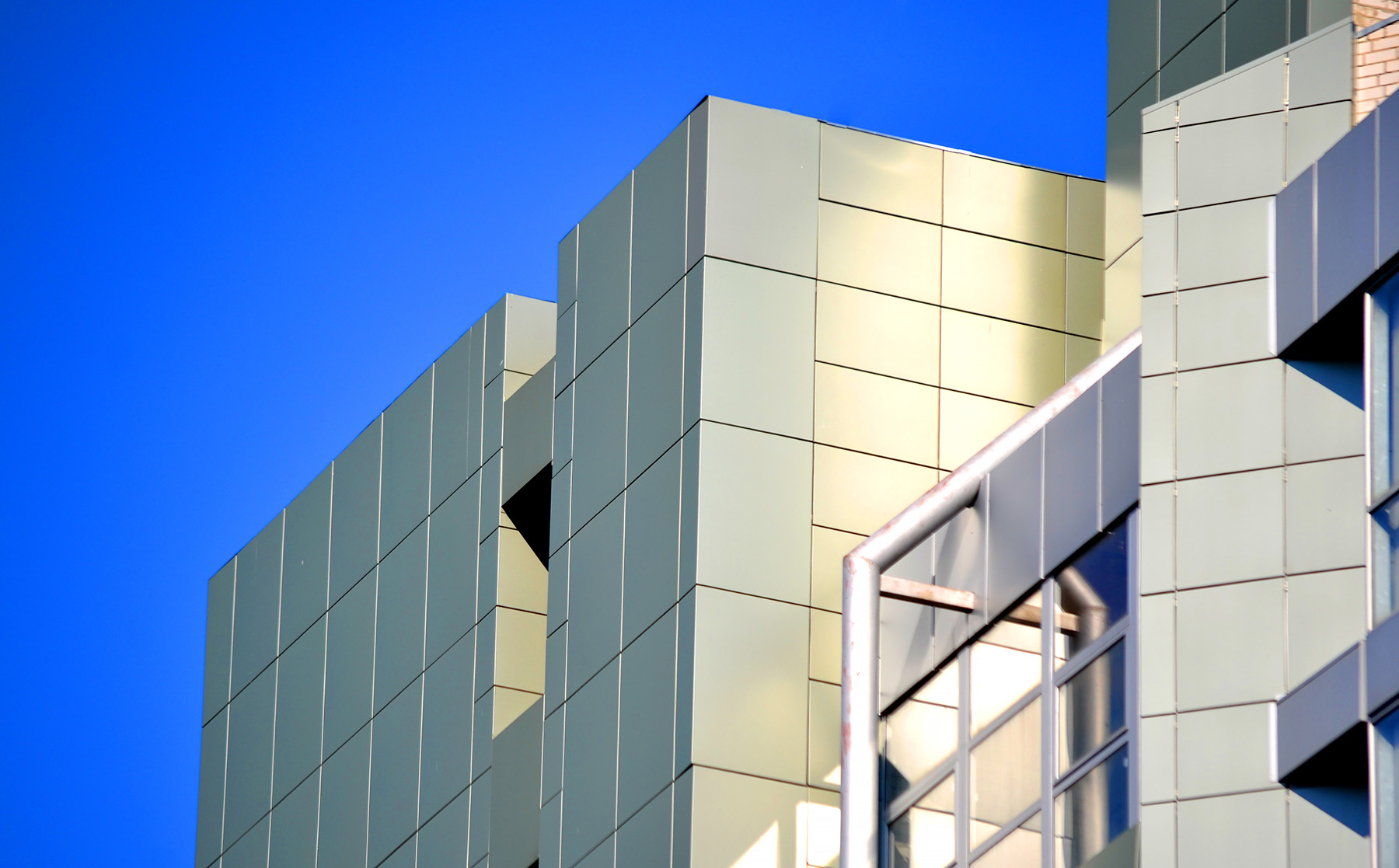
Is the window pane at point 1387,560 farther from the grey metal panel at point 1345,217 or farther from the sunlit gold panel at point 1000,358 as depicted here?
the sunlit gold panel at point 1000,358

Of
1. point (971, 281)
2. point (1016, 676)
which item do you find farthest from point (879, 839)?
point (971, 281)

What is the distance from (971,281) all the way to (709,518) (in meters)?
5.00

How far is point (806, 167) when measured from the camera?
2655 cm

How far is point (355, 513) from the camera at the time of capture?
1390 inches

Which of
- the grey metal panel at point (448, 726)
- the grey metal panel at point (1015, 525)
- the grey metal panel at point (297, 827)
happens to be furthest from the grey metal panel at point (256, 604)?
the grey metal panel at point (1015, 525)

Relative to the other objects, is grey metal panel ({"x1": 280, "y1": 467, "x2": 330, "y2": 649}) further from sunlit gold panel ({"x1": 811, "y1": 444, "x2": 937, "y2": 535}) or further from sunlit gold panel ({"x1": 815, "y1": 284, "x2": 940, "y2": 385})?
sunlit gold panel ({"x1": 811, "y1": 444, "x2": 937, "y2": 535})

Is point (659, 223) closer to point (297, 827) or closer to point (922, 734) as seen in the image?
point (922, 734)

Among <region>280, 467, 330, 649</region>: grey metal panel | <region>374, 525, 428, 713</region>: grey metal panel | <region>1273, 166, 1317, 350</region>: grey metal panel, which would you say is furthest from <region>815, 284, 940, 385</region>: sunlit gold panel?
<region>280, 467, 330, 649</region>: grey metal panel

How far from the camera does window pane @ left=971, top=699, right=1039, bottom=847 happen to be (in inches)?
810

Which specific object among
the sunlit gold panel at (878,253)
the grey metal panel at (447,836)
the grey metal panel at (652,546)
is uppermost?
the sunlit gold panel at (878,253)

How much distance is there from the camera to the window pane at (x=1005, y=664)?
69.6ft

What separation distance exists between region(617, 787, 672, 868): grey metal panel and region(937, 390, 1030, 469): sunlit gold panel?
5.36 metres

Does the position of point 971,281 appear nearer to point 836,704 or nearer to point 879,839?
point 836,704

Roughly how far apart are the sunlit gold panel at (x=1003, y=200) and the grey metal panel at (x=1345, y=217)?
380 inches
